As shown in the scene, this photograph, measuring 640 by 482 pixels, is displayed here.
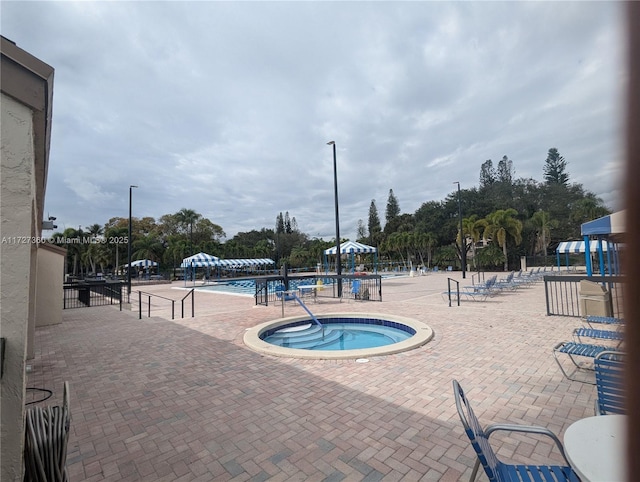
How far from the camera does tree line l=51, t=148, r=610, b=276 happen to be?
35.6m

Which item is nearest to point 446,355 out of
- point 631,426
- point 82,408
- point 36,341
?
point 82,408

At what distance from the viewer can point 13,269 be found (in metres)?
2.10

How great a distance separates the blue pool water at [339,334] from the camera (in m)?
8.27

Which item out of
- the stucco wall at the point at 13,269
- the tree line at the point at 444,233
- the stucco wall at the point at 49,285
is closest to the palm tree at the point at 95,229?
the tree line at the point at 444,233

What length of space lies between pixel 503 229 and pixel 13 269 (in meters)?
36.1

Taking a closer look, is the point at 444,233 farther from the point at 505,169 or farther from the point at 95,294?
the point at 95,294

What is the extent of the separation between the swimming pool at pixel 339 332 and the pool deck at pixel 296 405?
0.79 metres

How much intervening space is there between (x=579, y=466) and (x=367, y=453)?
1.73 metres

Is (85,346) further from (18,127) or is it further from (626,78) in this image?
(626,78)

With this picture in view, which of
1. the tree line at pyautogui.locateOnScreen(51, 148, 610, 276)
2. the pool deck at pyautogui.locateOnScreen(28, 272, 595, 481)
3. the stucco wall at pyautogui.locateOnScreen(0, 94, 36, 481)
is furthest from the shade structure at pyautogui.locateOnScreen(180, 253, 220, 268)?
the stucco wall at pyautogui.locateOnScreen(0, 94, 36, 481)

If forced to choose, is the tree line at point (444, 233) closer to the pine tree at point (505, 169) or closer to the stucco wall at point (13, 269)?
the pine tree at point (505, 169)

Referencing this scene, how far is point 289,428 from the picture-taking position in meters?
3.52

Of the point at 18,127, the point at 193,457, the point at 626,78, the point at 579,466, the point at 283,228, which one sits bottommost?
the point at 193,457

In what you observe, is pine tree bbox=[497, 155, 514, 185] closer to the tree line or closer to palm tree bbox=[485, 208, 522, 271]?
the tree line
